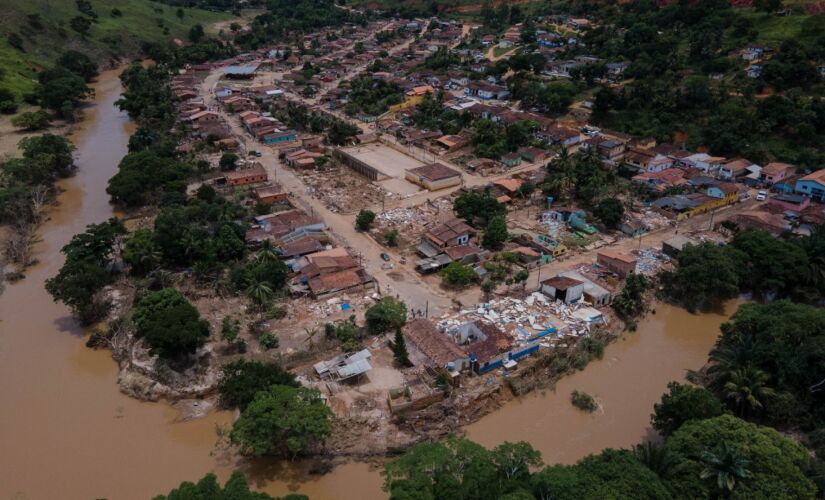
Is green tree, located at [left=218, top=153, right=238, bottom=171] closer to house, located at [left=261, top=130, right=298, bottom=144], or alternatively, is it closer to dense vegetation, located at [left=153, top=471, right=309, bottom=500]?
house, located at [left=261, top=130, right=298, bottom=144]

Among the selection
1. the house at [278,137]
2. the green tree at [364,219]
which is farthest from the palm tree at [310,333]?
the house at [278,137]

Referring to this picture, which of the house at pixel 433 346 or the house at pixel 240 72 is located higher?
the house at pixel 240 72

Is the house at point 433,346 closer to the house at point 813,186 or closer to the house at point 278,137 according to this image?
the house at point 813,186

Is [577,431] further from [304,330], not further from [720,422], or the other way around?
[304,330]

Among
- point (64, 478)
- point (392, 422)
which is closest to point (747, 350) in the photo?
point (392, 422)

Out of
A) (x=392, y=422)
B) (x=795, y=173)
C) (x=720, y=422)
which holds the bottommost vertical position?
(x=795, y=173)

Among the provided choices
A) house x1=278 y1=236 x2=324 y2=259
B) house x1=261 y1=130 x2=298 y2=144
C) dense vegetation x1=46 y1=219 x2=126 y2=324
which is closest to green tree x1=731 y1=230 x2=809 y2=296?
house x1=278 y1=236 x2=324 y2=259
